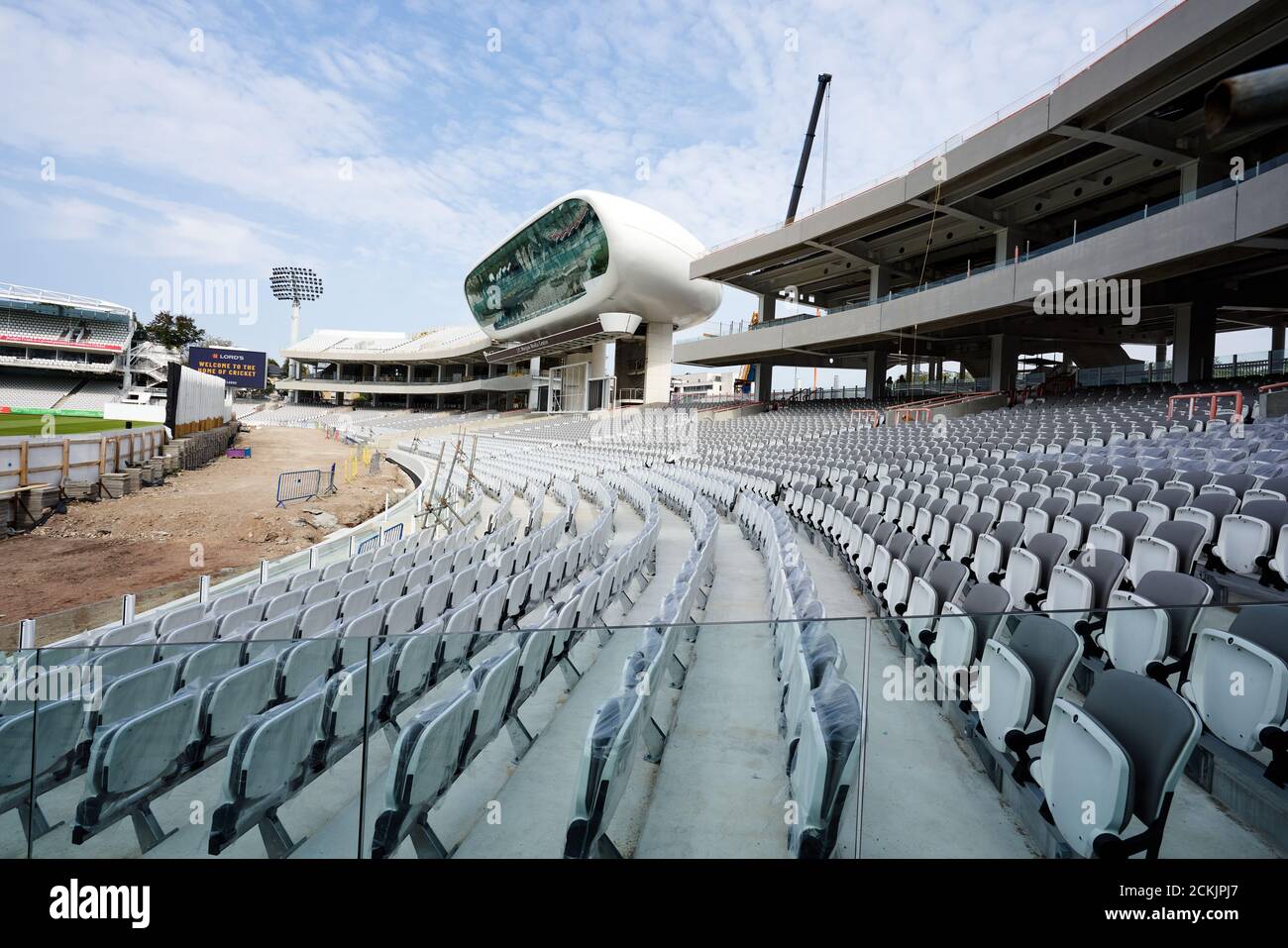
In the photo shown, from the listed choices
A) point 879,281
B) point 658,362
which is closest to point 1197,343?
point 879,281

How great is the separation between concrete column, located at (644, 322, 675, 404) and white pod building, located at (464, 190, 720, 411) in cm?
7

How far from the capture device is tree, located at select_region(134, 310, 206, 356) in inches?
2849

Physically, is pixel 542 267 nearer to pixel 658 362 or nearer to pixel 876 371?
pixel 658 362

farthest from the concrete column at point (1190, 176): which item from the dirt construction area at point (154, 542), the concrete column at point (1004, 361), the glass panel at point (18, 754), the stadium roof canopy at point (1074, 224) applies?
the glass panel at point (18, 754)

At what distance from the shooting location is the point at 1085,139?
18.7 metres

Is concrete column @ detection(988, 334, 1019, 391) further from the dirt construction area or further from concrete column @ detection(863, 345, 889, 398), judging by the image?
the dirt construction area

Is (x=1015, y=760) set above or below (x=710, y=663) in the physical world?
below

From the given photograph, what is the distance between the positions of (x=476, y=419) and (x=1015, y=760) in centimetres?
5176

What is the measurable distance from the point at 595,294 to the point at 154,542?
3021 cm

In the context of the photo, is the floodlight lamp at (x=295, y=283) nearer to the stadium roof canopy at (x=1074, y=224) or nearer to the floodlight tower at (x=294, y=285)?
the floodlight tower at (x=294, y=285)

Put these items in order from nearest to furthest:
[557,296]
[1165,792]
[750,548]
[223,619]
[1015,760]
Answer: [1165,792] < [1015,760] < [223,619] < [750,548] < [557,296]
